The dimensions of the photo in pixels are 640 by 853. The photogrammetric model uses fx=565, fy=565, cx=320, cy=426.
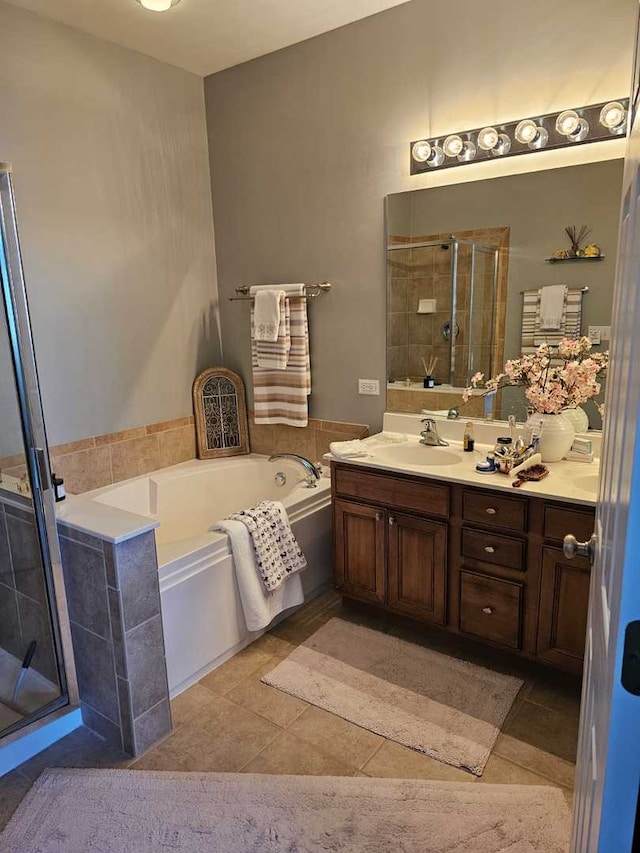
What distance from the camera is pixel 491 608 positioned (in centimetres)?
231

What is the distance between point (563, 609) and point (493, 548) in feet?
1.08

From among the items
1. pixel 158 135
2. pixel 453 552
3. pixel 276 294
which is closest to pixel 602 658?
pixel 453 552

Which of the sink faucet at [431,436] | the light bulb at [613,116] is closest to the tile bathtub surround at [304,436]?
the sink faucet at [431,436]

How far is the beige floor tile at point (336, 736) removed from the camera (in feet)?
6.57

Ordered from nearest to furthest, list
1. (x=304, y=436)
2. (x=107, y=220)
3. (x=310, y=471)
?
1. (x=107, y=220)
2. (x=310, y=471)
3. (x=304, y=436)

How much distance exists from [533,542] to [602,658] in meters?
1.29

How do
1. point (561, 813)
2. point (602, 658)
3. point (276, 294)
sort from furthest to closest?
point (276, 294), point (561, 813), point (602, 658)

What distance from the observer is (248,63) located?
323 cm

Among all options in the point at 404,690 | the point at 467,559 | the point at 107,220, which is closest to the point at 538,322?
the point at 467,559

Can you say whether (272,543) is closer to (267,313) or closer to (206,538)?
(206,538)

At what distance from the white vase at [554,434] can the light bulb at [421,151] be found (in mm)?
1340

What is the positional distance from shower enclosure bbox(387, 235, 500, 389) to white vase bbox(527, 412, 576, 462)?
0.42 meters

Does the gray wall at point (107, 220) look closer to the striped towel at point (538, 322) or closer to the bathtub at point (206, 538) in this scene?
the bathtub at point (206, 538)

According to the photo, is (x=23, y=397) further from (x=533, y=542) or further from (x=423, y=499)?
(x=533, y=542)
